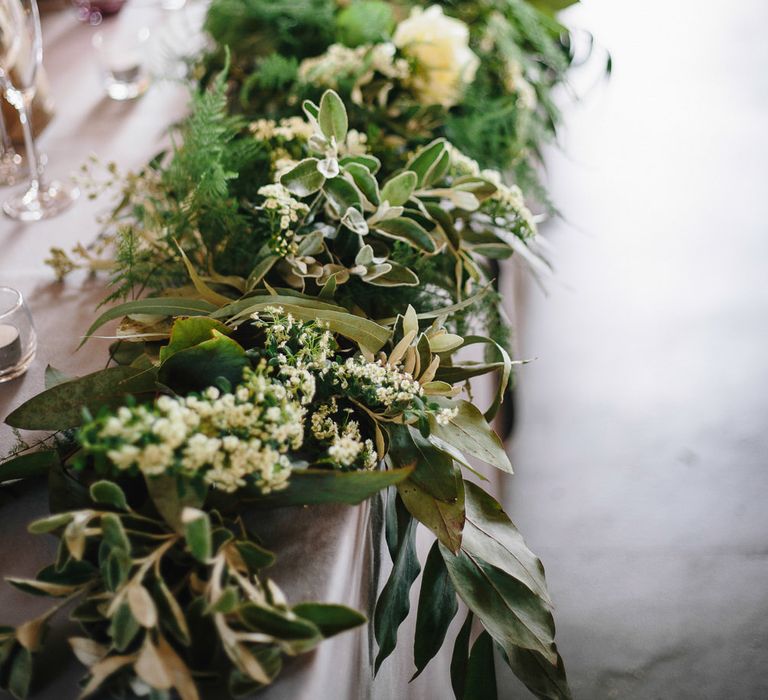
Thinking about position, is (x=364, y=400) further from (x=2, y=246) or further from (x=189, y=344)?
(x=2, y=246)

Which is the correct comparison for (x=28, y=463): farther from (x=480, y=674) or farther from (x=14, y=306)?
(x=480, y=674)

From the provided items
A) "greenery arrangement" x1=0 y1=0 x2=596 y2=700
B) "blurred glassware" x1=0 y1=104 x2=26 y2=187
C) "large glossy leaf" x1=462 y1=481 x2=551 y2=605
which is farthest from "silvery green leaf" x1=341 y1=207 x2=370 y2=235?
"blurred glassware" x1=0 y1=104 x2=26 y2=187

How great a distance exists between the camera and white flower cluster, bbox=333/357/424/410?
2.17ft

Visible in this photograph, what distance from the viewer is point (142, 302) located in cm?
78

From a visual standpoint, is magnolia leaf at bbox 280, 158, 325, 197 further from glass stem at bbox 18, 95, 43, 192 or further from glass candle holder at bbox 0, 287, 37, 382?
glass stem at bbox 18, 95, 43, 192

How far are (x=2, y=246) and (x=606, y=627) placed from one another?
1111 mm

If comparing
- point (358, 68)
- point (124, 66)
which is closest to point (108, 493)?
point (358, 68)

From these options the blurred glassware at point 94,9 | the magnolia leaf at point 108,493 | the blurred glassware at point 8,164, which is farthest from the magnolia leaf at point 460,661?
the blurred glassware at point 94,9

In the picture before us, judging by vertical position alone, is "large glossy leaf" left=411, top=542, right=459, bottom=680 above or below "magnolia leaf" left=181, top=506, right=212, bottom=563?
below

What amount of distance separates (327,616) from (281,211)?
424mm

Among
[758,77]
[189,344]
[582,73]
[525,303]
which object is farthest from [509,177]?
[758,77]

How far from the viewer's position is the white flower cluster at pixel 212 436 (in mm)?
506

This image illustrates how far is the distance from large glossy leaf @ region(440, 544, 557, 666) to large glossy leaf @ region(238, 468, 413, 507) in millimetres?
133

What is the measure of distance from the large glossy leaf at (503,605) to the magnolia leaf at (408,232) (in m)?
0.34
